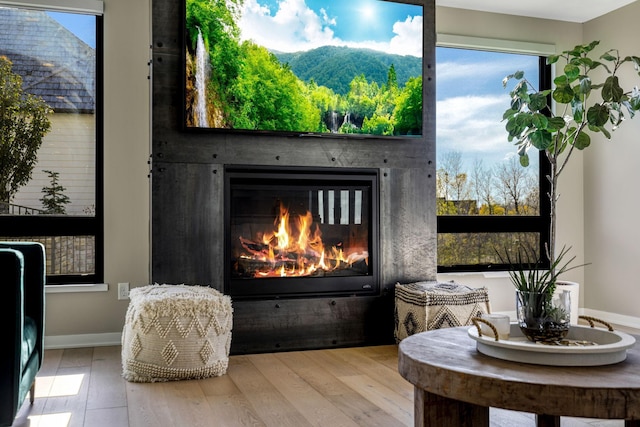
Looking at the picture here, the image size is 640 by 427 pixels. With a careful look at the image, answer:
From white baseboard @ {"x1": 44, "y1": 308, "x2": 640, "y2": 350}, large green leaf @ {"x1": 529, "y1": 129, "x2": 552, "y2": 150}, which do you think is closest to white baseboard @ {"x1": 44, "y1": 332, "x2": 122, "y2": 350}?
white baseboard @ {"x1": 44, "y1": 308, "x2": 640, "y2": 350}

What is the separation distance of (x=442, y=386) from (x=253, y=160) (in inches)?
101

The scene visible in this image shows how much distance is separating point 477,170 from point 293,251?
6.43 feet

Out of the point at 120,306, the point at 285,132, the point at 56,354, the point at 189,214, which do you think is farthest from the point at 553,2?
the point at 56,354

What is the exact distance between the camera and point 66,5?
4.06 meters

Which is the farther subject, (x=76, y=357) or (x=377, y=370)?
(x=76, y=357)

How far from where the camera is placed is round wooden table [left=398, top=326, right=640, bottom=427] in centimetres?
139

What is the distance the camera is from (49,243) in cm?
410

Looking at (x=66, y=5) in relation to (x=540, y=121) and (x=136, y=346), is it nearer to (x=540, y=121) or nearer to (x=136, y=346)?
(x=136, y=346)

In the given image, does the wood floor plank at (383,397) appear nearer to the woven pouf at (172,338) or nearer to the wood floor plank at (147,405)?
the woven pouf at (172,338)

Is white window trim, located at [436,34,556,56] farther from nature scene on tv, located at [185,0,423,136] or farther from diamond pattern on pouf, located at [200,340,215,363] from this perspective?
diamond pattern on pouf, located at [200,340,215,363]

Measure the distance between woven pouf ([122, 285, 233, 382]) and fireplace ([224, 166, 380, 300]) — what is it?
22.7 inches

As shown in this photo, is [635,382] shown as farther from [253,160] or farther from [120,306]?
[120,306]

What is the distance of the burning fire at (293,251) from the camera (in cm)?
395

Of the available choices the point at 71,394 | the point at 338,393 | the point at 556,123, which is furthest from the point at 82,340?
the point at 556,123
